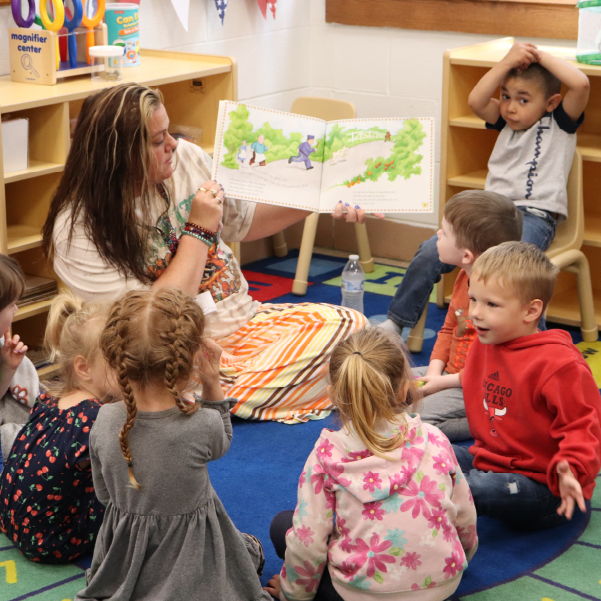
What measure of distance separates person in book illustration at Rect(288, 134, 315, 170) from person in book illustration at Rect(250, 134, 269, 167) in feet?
0.27

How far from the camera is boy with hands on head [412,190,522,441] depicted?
8.65ft

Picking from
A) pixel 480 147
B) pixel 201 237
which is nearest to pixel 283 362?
pixel 201 237

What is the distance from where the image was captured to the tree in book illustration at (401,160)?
2.94m

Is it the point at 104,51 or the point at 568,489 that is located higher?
the point at 104,51

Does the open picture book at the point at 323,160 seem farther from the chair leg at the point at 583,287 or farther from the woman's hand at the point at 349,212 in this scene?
the chair leg at the point at 583,287

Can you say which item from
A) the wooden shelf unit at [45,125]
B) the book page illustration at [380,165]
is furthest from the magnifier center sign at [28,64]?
the book page illustration at [380,165]

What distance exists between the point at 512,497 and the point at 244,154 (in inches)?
49.8

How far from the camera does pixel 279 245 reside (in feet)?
14.9

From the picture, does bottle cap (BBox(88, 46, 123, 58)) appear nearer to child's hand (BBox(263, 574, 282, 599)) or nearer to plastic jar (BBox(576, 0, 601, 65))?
plastic jar (BBox(576, 0, 601, 65))

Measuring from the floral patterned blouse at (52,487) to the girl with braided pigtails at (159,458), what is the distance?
24 centimetres

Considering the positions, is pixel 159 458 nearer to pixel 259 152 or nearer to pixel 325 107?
pixel 259 152

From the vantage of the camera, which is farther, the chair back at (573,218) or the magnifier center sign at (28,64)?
the chair back at (573,218)

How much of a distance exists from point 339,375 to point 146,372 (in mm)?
342

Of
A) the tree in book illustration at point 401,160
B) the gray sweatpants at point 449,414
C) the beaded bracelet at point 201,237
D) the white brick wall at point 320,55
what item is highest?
the white brick wall at point 320,55
